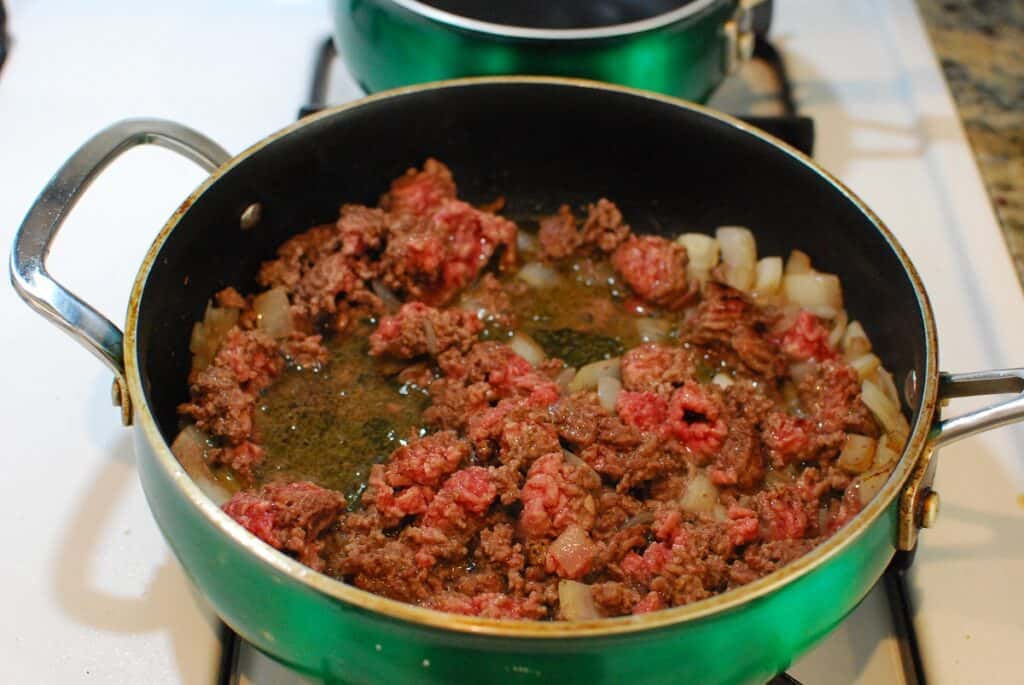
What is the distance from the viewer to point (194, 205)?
1.40 m

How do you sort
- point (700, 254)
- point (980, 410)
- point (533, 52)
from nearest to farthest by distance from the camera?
point (980, 410) → point (533, 52) → point (700, 254)

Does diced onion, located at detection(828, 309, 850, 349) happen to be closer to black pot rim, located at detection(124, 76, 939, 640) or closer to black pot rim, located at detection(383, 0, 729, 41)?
black pot rim, located at detection(124, 76, 939, 640)

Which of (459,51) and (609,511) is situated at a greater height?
(459,51)

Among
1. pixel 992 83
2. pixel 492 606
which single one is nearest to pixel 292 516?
pixel 492 606

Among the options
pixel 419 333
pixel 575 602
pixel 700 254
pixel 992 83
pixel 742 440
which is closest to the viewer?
pixel 575 602

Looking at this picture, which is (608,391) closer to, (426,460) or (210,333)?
(426,460)

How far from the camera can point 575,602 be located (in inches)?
47.7

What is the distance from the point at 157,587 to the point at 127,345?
1.23 ft

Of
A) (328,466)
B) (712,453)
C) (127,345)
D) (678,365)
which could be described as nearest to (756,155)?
(678,365)

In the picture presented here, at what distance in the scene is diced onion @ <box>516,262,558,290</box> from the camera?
1.74 metres

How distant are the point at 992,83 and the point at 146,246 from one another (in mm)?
1846

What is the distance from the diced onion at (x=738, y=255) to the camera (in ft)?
5.58

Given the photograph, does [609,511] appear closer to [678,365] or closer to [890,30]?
[678,365]

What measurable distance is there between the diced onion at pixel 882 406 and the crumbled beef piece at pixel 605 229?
49 centimetres
